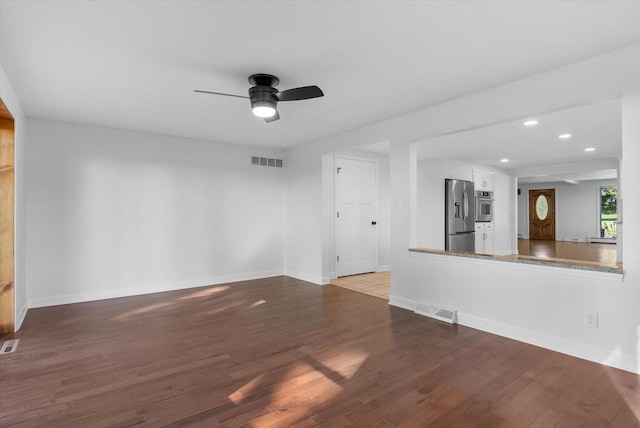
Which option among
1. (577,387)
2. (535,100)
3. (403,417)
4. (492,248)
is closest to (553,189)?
(492,248)

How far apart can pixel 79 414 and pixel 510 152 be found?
740 centimetres

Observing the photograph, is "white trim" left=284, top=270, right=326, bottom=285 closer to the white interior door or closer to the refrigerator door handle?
the white interior door

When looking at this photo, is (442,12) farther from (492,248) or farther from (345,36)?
(492,248)

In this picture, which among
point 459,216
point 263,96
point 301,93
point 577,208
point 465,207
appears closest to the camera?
point 301,93

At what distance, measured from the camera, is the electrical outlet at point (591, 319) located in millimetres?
2727

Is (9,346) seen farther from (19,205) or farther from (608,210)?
(608,210)

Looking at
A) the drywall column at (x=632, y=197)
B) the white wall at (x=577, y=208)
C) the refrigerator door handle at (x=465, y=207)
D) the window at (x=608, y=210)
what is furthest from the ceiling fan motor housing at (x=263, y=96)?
the window at (x=608, y=210)

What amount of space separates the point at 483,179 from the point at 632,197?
6120 mm

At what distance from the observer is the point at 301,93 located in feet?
9.57

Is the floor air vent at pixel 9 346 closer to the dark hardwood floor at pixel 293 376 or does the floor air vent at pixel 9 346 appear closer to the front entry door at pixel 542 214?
the dark hardwood floor at pixel 293 376

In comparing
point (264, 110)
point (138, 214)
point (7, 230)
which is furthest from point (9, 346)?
point (264, 110)

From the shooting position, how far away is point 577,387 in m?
2.31

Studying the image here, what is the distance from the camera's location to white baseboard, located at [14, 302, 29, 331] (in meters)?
3.56

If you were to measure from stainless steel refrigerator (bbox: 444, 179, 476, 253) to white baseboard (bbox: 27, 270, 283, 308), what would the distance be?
3763mm
